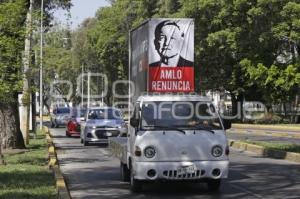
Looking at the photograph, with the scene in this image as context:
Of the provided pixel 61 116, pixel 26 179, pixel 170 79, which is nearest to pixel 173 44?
pixel 170 79

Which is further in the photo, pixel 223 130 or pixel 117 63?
pixel 117 63

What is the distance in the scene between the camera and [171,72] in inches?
773

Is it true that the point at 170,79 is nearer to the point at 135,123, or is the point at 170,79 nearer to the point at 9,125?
the point at 9,125

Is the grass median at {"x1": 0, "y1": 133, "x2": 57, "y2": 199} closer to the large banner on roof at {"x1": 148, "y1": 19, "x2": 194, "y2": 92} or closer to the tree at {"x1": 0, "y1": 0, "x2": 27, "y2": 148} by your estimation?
the tree at {"x1": 0, "y1": 0, "x2": 27, "y2": 148}

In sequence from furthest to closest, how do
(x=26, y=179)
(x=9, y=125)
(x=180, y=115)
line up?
(x=9, y=125) < (x=26, y=179) < (x=180, y=115)

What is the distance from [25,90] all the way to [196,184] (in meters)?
6.11

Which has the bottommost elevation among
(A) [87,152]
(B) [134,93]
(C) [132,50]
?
(A) [87,152]

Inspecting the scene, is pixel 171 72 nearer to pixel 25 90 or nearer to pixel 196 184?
pixel 25 90

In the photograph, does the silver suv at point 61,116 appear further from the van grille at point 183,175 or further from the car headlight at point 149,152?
the van grille at point 183,175

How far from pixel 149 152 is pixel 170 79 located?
7.81 meters

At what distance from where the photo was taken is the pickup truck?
38.6ft

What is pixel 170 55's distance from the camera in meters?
19.7

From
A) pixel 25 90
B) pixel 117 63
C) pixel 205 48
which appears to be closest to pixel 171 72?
pixel 25 90

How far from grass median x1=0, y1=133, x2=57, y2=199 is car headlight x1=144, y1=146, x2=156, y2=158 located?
70.1 inches
